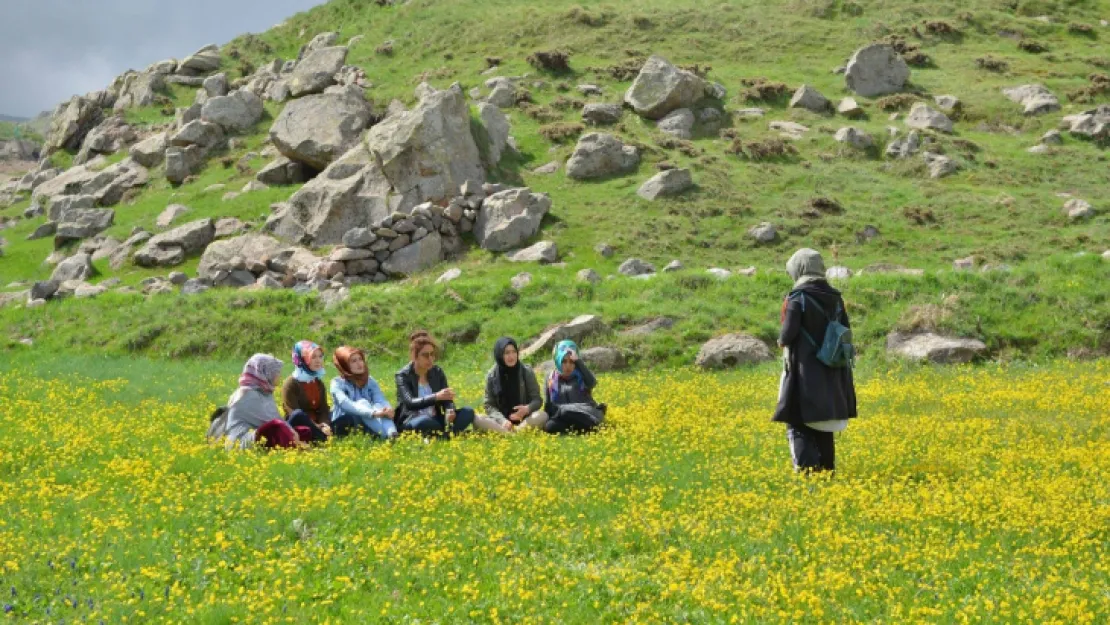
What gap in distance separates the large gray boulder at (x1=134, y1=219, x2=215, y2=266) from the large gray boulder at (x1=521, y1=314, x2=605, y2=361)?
2174cm

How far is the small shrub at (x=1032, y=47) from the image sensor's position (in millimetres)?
61469

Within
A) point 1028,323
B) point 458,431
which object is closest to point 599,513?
point 458,431

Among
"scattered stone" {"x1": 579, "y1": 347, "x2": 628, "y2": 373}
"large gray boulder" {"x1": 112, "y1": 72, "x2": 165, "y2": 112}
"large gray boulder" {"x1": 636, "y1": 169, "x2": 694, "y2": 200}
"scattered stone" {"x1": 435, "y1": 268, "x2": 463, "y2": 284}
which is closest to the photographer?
"scattered stone" {"x1": 579, "y1": 347, "x2": 628, "y2": 373}

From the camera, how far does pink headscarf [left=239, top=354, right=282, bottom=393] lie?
1426 cm

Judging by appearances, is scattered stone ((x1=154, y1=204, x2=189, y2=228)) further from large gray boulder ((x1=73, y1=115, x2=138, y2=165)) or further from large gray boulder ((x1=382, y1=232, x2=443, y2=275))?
large gray boulder ((x1=73, y1=115, x2=138, y2=165))

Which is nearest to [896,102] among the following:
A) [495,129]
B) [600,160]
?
[600,160]

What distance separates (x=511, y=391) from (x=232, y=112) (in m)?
45.1

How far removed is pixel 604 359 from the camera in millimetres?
25125

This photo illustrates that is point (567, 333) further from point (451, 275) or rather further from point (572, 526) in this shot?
point (572, 526)

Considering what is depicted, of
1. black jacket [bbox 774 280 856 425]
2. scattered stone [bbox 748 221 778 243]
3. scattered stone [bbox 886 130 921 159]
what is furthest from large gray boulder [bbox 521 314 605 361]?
scattered stone [bbox 886 130 921 159]

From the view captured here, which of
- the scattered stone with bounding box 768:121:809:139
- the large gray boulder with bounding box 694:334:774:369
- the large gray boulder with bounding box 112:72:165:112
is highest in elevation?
the large gray boulder with bounding box 112:72:165:112

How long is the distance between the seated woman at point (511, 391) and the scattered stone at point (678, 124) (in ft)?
113

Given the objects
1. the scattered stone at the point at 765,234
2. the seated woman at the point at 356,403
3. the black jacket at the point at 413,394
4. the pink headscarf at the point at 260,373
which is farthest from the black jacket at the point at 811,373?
the scattered stone at the point at 765,234

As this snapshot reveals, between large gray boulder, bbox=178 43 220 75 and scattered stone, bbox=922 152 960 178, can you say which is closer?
scattered stone, bbox=922 152 960 178
